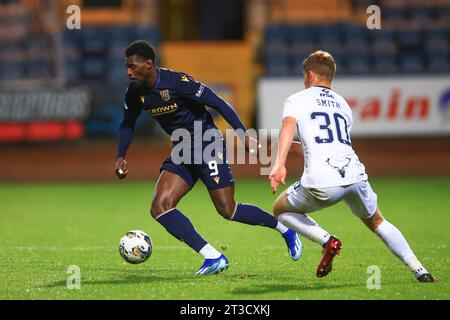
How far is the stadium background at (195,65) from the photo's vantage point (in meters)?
16.4

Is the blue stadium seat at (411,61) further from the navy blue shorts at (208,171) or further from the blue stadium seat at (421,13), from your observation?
the navy blue shorts at (208,171)

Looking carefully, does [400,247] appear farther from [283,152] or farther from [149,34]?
[149,34]

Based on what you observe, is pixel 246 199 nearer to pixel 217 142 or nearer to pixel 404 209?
pixel 404 209

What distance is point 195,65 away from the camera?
62.2 feet

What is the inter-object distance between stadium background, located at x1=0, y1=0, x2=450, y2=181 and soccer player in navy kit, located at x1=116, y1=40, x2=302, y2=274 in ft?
30.2

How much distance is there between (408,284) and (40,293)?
8.76 ft

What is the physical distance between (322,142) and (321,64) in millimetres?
588

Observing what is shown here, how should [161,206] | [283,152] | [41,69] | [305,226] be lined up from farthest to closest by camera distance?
1. [41,69]
2. [161,206]
3. [305,226]
4. [283,152]

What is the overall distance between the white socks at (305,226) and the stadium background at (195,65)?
9.78 m

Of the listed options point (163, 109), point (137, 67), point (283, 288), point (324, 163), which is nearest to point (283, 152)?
point (324, 163)

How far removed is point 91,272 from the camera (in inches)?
284

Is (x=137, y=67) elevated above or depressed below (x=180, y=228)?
above

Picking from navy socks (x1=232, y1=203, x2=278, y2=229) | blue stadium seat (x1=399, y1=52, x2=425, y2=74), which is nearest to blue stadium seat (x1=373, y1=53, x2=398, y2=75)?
blue stadium seat (x1=399, y1=52, x2=425, y2=74)

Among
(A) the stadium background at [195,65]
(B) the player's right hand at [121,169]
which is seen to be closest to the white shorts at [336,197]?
(B) the player's right hand at [121,169]
